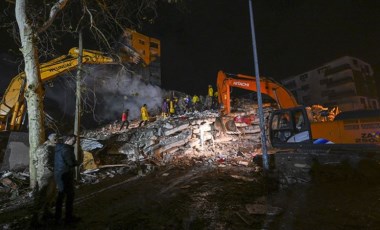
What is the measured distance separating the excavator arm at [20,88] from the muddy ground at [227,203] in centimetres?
595

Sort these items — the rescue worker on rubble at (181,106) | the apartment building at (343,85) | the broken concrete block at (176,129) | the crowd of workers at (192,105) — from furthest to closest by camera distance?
the apartment building at (343,85)
the rescue worker on rubble at (181,106)
the crowd of workers at (192,105)
the broken concrete block at (176,129)

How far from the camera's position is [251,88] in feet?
43.6

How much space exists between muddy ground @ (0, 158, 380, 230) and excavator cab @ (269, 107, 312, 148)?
45.0 inches

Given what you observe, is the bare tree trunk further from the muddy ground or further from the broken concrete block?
the broken concrete block

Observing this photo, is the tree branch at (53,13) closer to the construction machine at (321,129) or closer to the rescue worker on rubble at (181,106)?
the construction machine at (321,129)

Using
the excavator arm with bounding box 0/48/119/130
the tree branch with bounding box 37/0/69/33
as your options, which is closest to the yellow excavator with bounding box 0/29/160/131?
the excavator arm with bounding box 0/48/119/130

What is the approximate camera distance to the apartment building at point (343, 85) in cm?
3906

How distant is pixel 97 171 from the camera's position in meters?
9.66

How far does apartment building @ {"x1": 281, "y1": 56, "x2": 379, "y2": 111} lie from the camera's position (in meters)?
39.1

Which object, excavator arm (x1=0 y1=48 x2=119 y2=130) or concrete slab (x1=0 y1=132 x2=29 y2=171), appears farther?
excavator arm (x1=0 y1=48 x2=119 y2=130)

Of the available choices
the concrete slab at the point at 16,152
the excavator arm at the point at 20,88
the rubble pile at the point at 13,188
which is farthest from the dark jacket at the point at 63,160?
the concrete slab at the point at 16,152

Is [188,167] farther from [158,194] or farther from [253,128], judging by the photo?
[253,128]

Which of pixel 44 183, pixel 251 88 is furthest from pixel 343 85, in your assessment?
pixel 44 183

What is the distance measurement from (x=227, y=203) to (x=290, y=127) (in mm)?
3875
